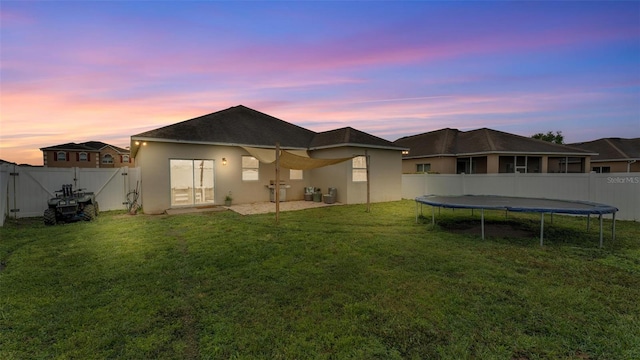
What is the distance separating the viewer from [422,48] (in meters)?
10.2

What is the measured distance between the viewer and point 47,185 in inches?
382

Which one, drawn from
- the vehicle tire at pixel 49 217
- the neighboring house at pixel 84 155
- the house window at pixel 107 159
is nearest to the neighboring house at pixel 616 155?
the vehicle tire at pixel 49 217

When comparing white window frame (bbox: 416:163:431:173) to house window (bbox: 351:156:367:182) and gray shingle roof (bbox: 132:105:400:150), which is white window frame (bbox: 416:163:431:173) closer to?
gray shingle roof (bbox: 132:105:400:150)

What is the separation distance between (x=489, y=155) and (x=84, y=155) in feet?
151

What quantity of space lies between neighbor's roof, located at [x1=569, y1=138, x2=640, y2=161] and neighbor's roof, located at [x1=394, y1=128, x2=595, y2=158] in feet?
22.6

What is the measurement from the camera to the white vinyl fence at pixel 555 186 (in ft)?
27.5

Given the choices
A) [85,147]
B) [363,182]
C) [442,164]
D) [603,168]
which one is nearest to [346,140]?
[363,182]

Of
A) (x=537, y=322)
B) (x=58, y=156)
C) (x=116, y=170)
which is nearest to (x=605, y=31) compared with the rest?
(x=537, y=322)

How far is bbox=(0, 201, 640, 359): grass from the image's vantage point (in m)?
2.47

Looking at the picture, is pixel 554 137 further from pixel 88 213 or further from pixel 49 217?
pixel 49 217

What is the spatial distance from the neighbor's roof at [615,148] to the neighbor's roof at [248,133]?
72.3 ft

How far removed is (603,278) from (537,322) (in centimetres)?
225

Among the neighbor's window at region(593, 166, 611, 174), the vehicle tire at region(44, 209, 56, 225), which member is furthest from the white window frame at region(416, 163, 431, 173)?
the vehicle tire at region(44, 209, 56, 225)

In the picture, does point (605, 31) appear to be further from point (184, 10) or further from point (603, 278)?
point (184, 10)
